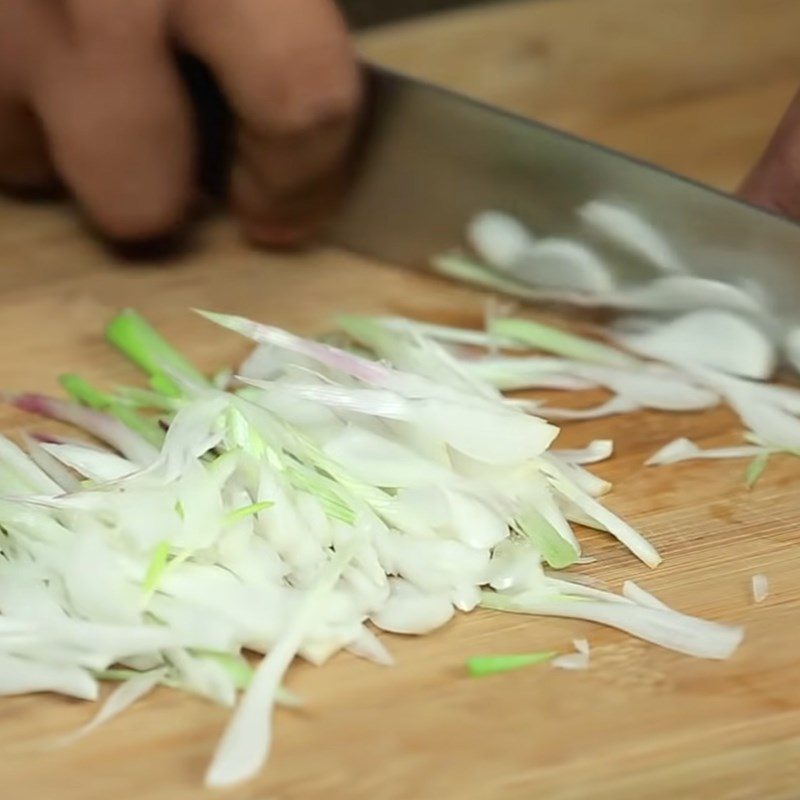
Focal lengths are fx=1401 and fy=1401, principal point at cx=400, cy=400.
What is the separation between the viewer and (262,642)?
81 centimetres

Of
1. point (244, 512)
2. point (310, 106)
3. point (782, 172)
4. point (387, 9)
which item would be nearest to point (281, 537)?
point (244, 512)

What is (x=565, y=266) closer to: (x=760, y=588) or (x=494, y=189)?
(x=494, y=189)

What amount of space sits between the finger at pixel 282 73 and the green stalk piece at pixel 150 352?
0.18 metres

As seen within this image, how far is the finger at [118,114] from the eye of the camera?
3.65 ft

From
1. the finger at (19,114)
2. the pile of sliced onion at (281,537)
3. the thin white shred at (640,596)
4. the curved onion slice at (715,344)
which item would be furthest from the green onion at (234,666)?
the finger at (19,114)

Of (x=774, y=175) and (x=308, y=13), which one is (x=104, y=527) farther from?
(x=774, y=175)

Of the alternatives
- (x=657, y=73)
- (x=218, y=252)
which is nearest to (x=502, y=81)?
(x=657, y=73)

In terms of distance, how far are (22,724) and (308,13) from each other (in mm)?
592

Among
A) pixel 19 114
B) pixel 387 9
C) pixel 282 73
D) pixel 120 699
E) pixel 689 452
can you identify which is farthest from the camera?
pixel 387 9

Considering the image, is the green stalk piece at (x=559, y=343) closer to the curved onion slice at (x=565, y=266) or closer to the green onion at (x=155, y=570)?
the curved onion slice at (x=565, y=266)

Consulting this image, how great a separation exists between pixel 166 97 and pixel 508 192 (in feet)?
0.96

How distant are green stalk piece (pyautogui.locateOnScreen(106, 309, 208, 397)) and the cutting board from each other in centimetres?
2

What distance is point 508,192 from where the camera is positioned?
1.18 m

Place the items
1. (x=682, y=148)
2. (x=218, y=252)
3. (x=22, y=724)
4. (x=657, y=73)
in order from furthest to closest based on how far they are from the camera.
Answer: (x=657, y=73), (x=682, y=148), (x=218, y=252), (x=22, y=724)
